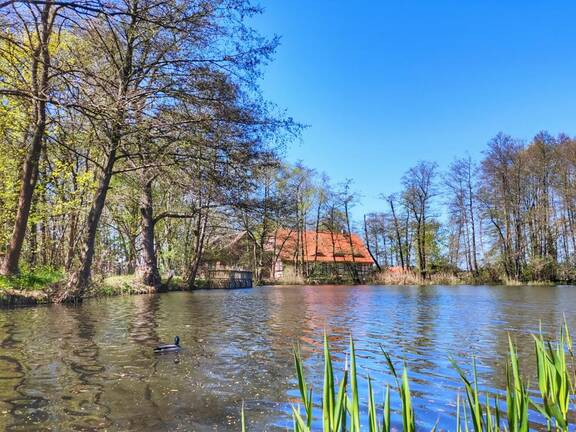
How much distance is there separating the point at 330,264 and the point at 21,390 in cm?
5410

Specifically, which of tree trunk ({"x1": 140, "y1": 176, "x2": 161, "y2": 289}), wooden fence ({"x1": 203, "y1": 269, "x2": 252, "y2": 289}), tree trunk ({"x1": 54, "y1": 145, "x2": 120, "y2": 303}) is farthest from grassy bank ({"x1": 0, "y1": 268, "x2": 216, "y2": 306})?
wooden fence ({"x1": 203, "y1": 269, "x2": 252, "y2": 289})

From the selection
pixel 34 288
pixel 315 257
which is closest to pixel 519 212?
pixel 315 257

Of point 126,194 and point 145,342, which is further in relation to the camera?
point 126,194

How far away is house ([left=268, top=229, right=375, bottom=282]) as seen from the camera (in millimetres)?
53375

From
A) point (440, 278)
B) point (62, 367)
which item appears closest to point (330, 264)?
point (440, 278)

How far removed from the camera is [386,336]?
976 centimetres

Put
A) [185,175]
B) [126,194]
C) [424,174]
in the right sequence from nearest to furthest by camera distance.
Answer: [185,175] < [126,194] < [424,174]

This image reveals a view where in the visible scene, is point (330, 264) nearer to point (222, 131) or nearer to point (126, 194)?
point (126, 194)

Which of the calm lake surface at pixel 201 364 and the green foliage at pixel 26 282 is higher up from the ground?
the green foliage at pixel 26 282

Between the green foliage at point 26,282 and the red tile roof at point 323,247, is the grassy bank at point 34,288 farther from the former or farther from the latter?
the red tile roof at point 323,247

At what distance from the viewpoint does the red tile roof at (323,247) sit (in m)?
56.6

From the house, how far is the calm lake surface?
38.5 meters

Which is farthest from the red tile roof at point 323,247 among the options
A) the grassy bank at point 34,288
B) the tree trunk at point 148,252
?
the grassy bank at point 34,288

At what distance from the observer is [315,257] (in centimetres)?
5422
